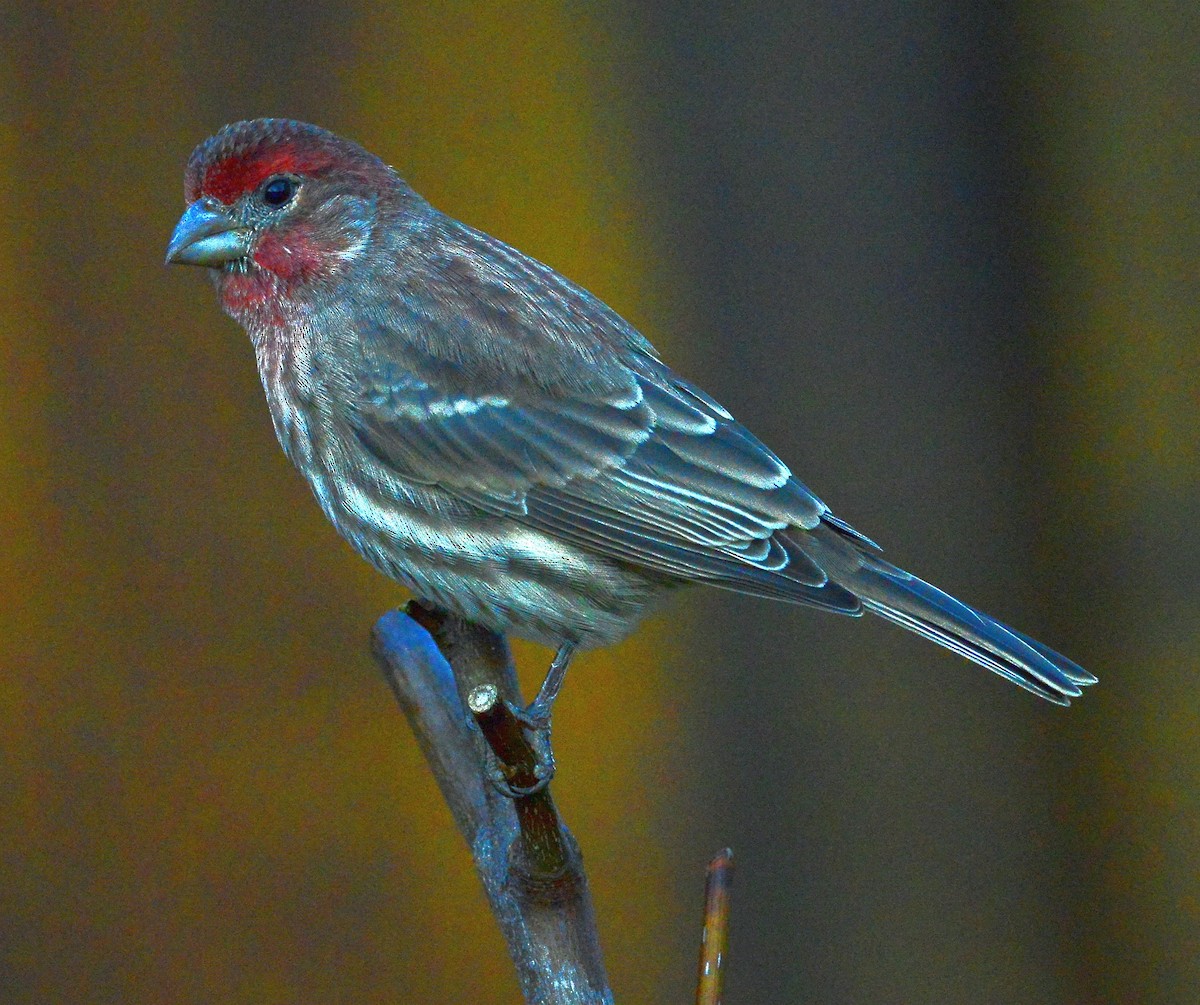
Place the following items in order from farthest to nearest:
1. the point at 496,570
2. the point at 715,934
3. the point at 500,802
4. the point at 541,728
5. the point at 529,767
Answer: the point at 496,570, the point at 500,802, the point at 541,728, the point at 529,767, the point at 715,934

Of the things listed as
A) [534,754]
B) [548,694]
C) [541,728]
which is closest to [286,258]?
[548,694]

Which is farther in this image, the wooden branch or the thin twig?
the wooden branch

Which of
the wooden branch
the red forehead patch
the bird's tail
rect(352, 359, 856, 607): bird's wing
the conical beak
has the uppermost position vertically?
the red forehead patch

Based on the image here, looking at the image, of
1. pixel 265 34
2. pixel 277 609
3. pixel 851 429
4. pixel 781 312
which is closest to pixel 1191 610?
pixel 851 429

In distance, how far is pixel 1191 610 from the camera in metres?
3.73

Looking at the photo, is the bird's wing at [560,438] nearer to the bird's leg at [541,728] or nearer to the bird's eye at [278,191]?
the bird's leg at [541,728]

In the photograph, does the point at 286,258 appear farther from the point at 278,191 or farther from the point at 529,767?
the point at 529,767

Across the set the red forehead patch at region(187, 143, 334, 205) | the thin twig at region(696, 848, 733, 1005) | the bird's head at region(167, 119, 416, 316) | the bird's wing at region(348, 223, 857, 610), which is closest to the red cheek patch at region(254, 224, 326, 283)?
the bird's head at region(167, 119, 416, 316)

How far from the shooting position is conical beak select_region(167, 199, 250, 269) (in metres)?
3.02

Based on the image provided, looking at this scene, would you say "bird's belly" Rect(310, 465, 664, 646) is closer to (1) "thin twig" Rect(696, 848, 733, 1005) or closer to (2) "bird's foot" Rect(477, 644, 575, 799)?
(2) "bird's foot" Rect(477, 644, 575, 799)

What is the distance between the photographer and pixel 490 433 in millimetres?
2879

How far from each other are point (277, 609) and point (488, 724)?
6.35 ft

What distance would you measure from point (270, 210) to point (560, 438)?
81cm

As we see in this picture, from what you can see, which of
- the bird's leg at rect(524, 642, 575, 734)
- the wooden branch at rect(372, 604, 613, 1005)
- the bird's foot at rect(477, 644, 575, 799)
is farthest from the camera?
the bird's leg at rect(524, 642, 575, 734)
